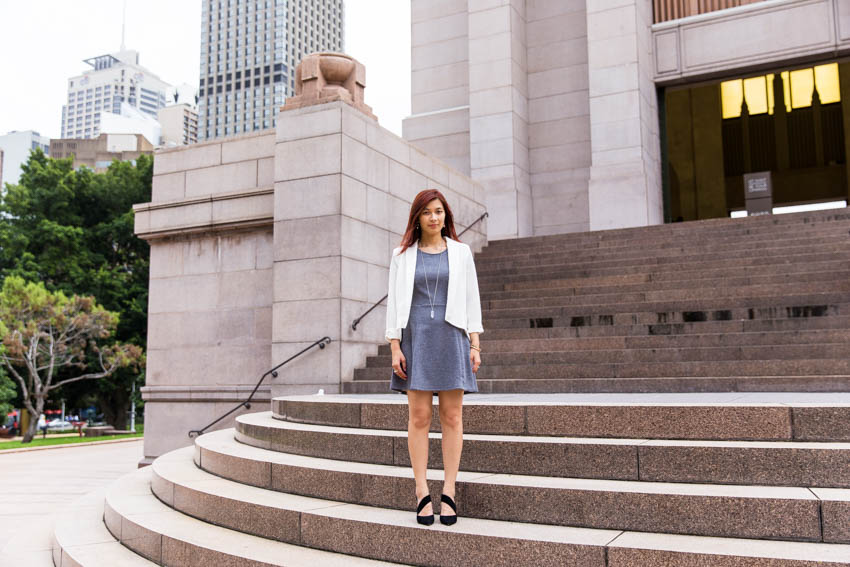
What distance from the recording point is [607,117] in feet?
65.4

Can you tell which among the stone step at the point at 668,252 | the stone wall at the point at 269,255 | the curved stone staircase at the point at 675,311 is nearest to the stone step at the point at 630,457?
the curved stone staircase at the point at 675,311

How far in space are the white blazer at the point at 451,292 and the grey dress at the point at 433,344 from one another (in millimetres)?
33

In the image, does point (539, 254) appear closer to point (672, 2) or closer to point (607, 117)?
point (607, 117)

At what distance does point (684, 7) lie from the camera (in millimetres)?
20828

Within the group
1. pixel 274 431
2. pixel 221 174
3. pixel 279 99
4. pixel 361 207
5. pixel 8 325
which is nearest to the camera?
pixel 274 431

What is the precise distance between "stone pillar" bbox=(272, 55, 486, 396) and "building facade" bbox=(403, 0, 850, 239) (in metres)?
9.99

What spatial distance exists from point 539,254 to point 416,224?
9483mm

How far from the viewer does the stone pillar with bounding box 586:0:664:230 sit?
19234 mm

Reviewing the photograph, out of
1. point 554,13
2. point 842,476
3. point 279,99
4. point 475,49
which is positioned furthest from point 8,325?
point 279,99

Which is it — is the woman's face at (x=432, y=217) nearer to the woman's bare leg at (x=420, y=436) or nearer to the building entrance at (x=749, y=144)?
the woman's bare leg at (x=420, y=436)

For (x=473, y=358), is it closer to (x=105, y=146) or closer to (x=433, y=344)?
(x=433, y=344)

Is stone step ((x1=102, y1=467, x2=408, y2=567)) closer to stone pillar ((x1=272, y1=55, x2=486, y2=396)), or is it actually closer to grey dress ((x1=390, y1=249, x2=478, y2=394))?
grey dress ((x1=390, y1=249, x2=478, y2=394))

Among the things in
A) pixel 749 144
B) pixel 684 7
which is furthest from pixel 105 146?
pixel 684 7

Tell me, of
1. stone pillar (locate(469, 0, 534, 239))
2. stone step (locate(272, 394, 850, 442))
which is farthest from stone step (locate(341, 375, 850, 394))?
stone pillar (locate(469, 0, 534, 239))
